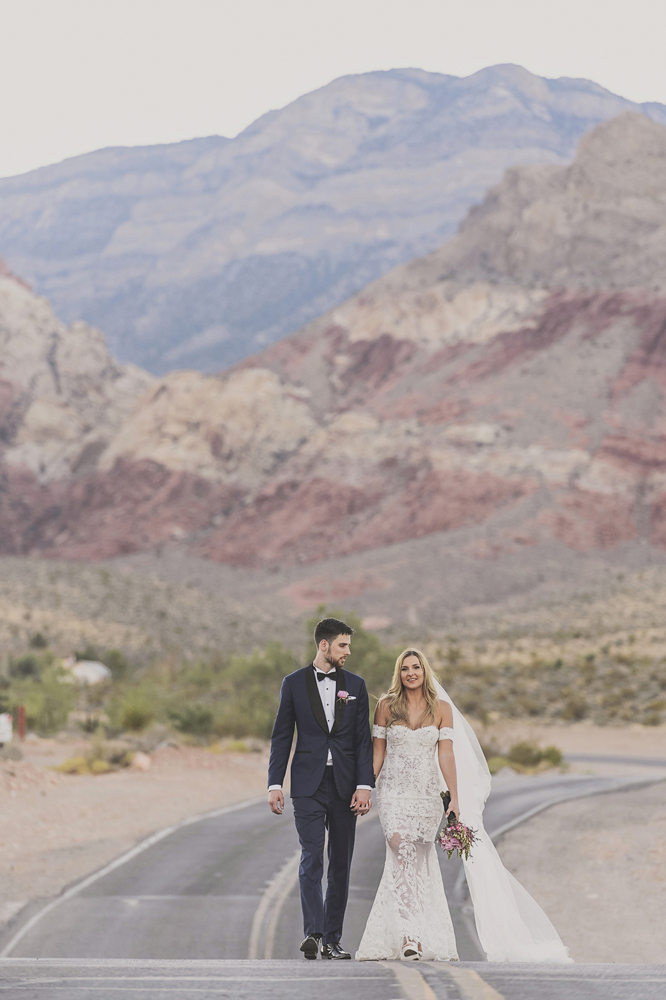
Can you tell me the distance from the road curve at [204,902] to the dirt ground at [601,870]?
2.82ft

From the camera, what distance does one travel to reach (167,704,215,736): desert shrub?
28.6 meters

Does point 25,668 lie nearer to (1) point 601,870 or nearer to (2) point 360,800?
(1) point 601,870

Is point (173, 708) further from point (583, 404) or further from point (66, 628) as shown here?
point (583, 404)

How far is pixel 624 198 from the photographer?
9594 cm

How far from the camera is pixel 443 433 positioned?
272 feet

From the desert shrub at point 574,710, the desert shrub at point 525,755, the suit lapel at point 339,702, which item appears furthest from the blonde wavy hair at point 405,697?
the desert shrub at point 574,710

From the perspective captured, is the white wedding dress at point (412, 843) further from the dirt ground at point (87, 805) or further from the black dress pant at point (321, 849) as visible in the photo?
the dirt ground at point (87, 805)

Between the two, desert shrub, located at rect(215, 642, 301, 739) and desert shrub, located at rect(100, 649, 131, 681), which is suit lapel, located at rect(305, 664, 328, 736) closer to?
desert shrub, located at rect(215, 642, 301, 739)

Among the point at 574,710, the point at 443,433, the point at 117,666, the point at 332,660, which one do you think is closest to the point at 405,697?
the point at 332,660

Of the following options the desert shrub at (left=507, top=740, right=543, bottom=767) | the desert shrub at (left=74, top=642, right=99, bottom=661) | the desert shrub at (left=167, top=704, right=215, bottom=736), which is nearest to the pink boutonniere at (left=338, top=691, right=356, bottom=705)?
the desert shrub at (left=507, top=740, right=543, bottom=767)

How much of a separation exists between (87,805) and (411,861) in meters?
12.0

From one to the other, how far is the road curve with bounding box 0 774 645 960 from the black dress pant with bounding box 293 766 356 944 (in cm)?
236

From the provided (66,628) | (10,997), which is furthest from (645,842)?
(66,628)

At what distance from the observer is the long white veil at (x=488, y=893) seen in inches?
279
